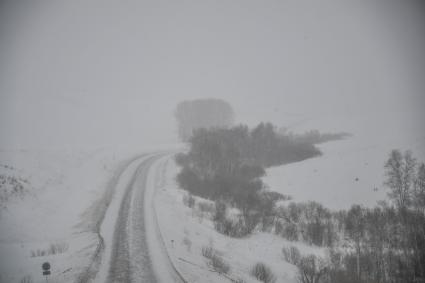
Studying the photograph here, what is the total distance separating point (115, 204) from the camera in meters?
19.2

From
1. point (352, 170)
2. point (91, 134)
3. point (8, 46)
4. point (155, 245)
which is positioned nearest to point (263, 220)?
point (155, 245)

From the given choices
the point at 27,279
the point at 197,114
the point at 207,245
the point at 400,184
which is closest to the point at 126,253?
the point at 27,279

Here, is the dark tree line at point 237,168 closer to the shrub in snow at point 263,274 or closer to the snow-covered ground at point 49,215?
the shrub in snow at point 263,274

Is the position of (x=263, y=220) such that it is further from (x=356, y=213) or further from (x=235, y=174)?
(x=235, y=174)

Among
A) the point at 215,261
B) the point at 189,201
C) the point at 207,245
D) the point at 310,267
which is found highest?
the point at 189,201

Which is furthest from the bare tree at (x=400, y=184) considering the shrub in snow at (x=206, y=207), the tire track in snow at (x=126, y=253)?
the tire track in snow at (x=126, y=253)

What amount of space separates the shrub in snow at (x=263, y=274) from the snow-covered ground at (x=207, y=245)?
0.39m

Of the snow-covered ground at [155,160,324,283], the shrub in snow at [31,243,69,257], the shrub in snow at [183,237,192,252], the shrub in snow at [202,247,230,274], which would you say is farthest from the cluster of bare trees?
the shrub in snow at [31,243,69,257]

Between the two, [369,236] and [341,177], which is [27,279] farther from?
[341,177]

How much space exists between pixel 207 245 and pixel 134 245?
443cm

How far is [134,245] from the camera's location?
12.6 m

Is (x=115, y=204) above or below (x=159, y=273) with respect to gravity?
above

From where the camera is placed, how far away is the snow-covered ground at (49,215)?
1056cm

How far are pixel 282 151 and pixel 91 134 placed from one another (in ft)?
180
